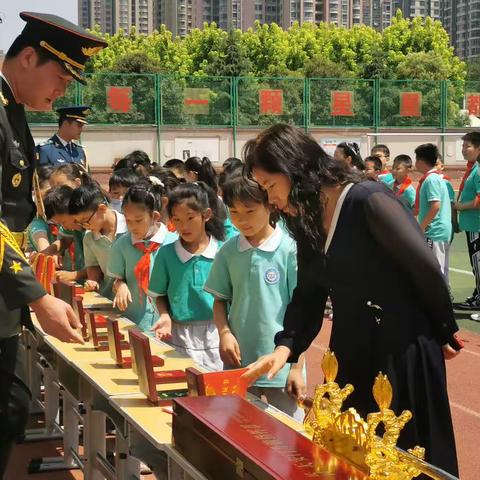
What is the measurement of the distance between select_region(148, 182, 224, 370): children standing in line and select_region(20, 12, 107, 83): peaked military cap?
1244 millimetres

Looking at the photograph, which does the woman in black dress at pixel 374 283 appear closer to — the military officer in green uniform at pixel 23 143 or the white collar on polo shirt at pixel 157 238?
the military officer in green uniform at pixel 23 143

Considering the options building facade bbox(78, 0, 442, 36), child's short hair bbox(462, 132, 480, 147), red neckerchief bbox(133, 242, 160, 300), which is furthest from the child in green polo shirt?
building facade bbox(78, 0, 442, 36)

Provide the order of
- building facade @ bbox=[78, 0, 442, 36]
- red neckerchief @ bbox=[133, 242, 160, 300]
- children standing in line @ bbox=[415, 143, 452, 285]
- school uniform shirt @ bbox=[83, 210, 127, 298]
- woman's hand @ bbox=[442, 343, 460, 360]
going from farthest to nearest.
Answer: building facade @ bbox=[78, 0, 442, 36], children standing in line @ bbox=[415, 143, 452, 285], school uniform shirt @ bbox=[83, 210, 127, 298], red neckerchief @ bbox=[133, 242, 160, 300], woman's hand @ bbox=[442, 343, 460, 360]

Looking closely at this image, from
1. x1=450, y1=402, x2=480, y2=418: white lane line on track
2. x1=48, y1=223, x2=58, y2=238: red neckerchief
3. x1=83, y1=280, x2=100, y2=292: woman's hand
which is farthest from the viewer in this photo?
x1=48, y1=223, x2=58, y2=238: red neckerchief

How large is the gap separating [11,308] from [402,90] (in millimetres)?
23642

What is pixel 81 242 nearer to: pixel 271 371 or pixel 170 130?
pixel 271 371

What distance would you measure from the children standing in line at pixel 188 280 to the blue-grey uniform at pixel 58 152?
14.2 ft

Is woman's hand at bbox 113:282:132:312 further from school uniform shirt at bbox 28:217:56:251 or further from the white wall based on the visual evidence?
the white wall

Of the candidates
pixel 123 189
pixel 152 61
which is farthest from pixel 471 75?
pixel 123 189

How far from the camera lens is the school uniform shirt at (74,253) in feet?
19.6

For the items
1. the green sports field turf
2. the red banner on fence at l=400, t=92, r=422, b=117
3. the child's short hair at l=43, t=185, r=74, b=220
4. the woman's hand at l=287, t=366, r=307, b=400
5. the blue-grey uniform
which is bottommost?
the green sports field turf

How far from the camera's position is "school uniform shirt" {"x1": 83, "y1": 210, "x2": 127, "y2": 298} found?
5289 mm

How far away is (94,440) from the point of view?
4.07 meters

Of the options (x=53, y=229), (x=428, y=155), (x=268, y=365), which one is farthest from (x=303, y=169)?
(x=428, y=155)
